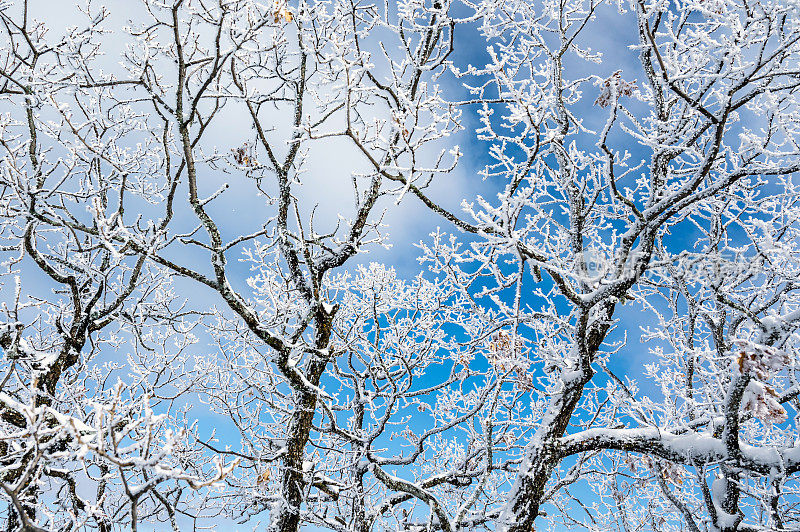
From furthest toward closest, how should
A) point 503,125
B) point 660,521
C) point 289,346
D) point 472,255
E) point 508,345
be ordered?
point 660,521 < point 503,125 < point 289,346 < point 508,345 < point 472,255

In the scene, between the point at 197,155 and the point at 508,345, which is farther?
the point at 197,155

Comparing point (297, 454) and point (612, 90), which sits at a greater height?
point (612, 90)

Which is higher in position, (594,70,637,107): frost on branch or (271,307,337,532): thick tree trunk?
(594,70,637,107): frost on branch

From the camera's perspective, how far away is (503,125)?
6.45 meters

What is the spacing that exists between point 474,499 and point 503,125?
470 centimetres

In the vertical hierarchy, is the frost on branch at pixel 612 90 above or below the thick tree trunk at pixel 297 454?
above

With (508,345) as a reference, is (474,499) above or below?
below

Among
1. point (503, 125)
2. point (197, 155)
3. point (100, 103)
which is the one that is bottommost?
point (197, 155)

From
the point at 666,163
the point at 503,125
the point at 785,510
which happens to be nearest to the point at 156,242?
the point at 503,125

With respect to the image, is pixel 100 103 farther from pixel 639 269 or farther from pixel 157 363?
pixel 639 269

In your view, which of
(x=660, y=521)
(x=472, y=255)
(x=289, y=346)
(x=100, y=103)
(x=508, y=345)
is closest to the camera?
(x=472, y=255)

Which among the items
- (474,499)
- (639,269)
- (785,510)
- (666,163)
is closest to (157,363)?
(474,499)

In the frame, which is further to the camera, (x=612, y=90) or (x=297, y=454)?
(x=297, y=454)

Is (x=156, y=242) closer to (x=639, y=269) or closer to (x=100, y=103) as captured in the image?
(x=100, y=103)
